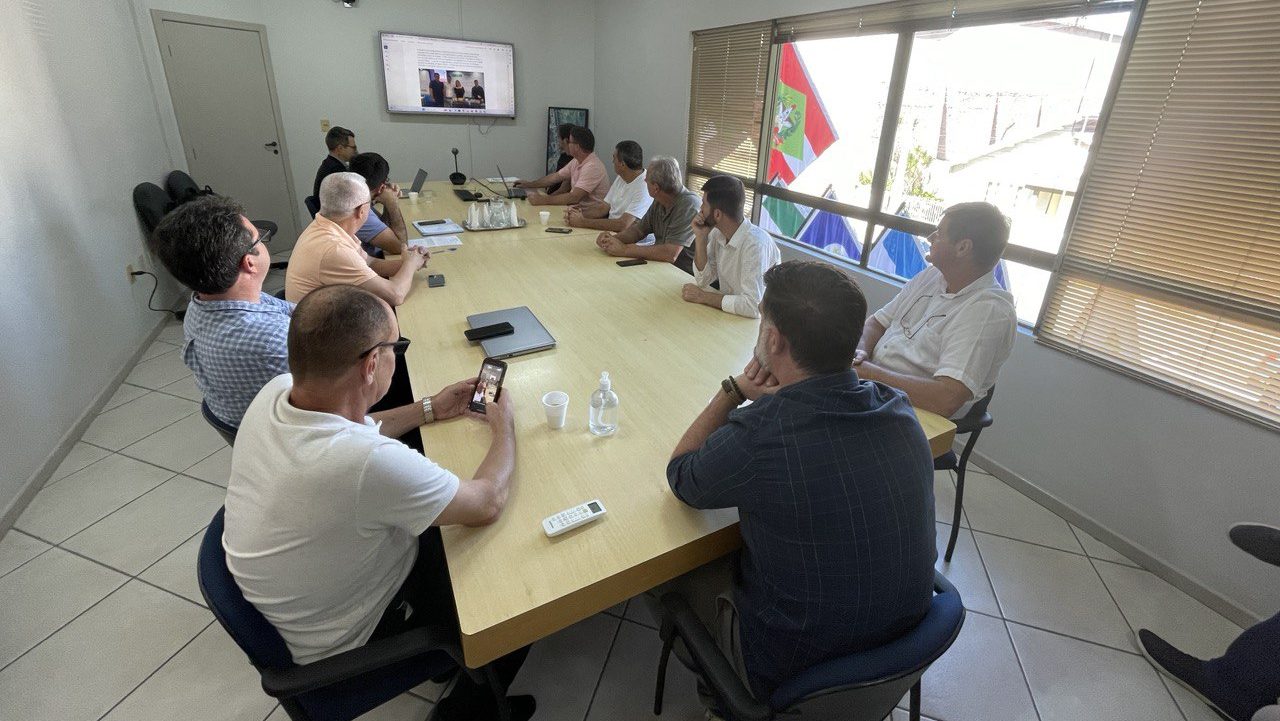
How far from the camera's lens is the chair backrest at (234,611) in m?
0.92

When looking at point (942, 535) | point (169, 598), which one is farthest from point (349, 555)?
point (942, 535)

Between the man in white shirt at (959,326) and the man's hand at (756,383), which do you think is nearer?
the man's hand at (756,383)

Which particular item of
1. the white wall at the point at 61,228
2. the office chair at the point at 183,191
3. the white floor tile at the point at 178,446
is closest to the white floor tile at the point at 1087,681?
the white floor tile at the point at 178,446

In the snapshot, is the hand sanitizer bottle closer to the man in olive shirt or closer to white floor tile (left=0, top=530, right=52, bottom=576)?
the man in olive shirt

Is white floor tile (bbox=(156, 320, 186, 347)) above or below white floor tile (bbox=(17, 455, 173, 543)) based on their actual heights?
above

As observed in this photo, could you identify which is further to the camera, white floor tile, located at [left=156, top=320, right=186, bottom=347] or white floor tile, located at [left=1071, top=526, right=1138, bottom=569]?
white floor tile, located at [left=156, top=320, right=186, bottom=347]

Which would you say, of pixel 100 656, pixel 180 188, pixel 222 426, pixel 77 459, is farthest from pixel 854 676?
pixel 180 188

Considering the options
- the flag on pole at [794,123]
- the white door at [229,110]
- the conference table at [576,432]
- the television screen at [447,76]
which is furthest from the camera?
the television screen at [447,76]

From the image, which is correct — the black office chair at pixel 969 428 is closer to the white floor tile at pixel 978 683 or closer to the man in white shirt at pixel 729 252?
the white floor tile at pixel 978 683

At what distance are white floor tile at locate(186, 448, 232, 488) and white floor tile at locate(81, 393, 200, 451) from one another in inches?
18.3

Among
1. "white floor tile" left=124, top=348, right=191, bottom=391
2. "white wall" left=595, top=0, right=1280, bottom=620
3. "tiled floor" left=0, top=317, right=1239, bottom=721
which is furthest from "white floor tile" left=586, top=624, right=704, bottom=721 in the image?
"white floor tile" left=124, top=348, right=191, bottom=391

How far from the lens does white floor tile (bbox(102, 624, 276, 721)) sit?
1.50 metres

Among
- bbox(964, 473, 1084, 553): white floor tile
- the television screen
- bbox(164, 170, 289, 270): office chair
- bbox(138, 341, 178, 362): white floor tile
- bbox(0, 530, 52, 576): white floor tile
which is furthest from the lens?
the television screen

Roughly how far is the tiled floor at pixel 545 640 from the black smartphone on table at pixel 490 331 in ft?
3.45
